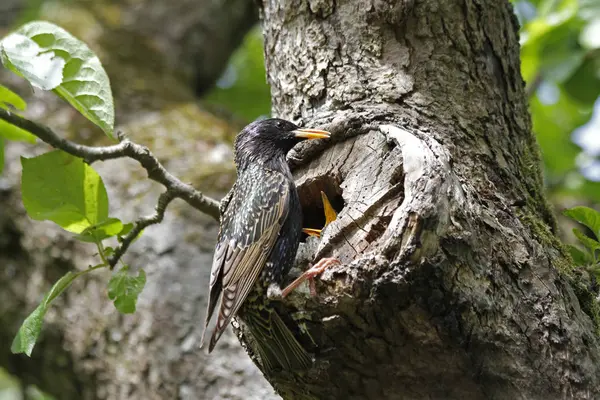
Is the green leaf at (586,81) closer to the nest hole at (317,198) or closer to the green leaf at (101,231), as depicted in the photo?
the nest hole at (317,198)

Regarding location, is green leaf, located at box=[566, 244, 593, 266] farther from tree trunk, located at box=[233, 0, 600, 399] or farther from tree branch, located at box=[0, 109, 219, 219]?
tree branch, located at box=[0, 109, 219, 219]

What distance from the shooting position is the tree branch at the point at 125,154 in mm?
2750

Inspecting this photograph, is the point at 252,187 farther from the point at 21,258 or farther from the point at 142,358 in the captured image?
the point at 21,258

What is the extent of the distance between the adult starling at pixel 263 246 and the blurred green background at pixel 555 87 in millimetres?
1812

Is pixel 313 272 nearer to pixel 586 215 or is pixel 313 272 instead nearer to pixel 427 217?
pixel 427 217

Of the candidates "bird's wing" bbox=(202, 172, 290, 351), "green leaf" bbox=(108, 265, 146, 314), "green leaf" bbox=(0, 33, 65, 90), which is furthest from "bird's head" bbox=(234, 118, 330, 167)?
"green leaf" bbox=(0, 33, 65, 90)

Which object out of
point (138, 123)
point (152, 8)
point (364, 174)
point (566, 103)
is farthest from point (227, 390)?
point (566, 103)

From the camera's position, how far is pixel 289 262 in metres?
2.61

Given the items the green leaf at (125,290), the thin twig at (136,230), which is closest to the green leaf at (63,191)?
the thin twig at (136,230)

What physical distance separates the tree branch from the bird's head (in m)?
0.41

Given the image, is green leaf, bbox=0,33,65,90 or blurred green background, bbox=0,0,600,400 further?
blurred green background, bbox=0,0,600,400

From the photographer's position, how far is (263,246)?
2828 mm

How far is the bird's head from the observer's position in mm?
2879

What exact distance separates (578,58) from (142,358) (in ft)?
9.97
